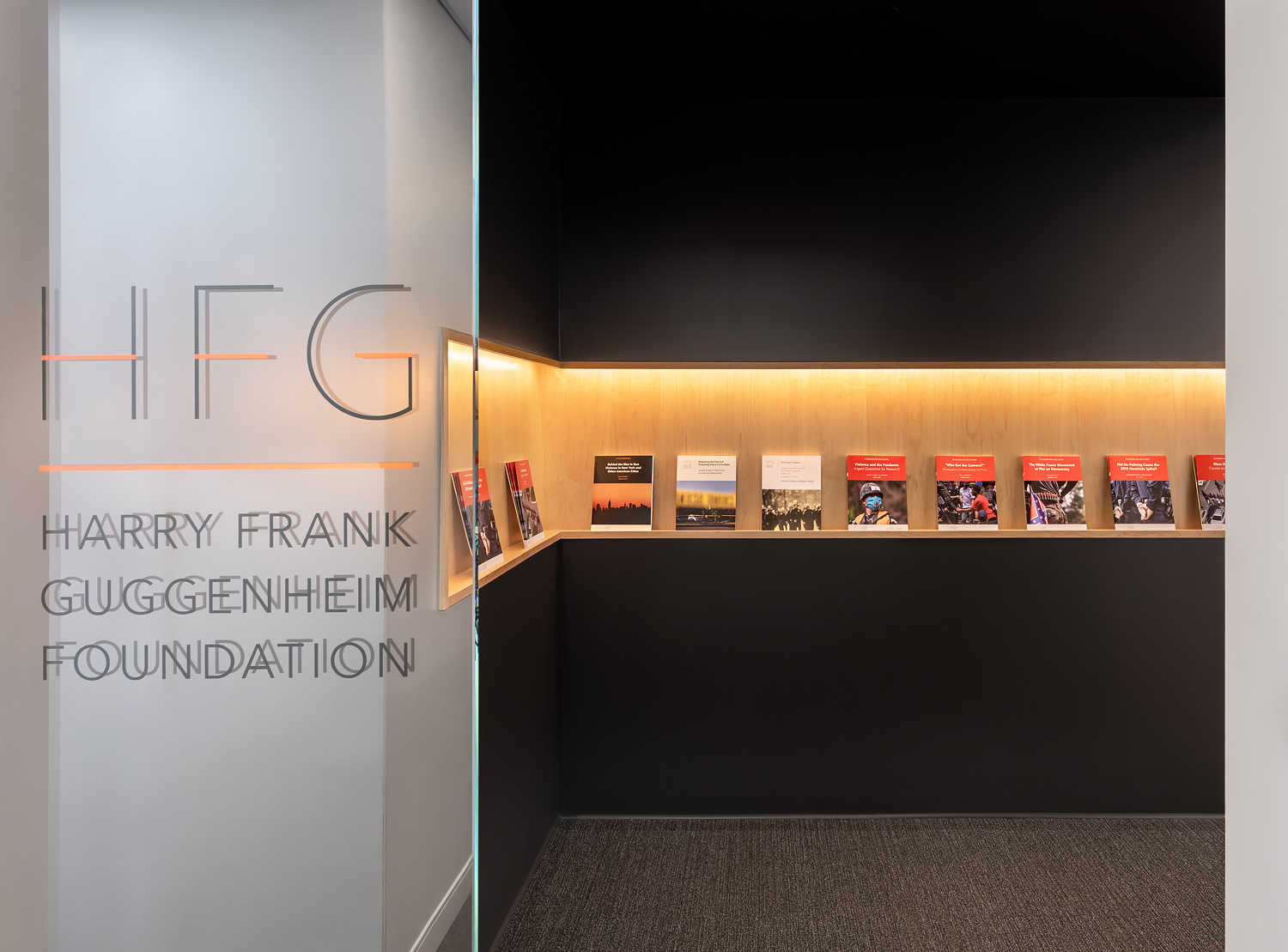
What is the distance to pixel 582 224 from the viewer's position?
315 cm

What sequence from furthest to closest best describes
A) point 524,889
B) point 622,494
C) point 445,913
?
1. point 622,494
2. point 524,889
3. point 445,913

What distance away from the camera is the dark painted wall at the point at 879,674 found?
314cm

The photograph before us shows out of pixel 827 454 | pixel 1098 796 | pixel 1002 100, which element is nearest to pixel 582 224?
pixel 827 454

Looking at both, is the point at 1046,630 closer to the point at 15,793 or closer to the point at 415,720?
the point at 415,720

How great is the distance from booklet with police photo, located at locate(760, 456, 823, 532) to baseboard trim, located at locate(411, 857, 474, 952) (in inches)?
84.6

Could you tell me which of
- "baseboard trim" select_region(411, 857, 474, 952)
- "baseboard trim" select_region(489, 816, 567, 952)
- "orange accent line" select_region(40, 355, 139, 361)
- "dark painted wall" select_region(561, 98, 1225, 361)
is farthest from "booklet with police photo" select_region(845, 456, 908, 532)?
"orange accent line" select_region(40, 355, 139, 361)

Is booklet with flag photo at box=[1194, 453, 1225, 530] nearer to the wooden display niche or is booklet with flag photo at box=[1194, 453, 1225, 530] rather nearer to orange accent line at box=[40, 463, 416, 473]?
the wooden display niche

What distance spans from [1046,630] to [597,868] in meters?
1.96

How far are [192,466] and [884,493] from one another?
2.71 meters

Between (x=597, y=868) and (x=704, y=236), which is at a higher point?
(x=704, y=236)

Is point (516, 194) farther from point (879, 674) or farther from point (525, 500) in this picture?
point (879, 674)

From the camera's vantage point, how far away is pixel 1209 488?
3275mm

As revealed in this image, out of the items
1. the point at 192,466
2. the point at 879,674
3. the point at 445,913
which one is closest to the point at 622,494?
the point at 879,674

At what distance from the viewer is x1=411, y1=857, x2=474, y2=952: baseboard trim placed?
1.20m
